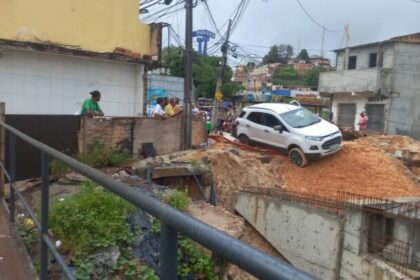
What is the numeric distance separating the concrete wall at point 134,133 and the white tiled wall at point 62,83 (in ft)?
7.09

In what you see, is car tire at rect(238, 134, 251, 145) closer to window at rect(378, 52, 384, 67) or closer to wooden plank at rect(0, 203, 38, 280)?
wooden plank at rect(0, 203, 38, 280)

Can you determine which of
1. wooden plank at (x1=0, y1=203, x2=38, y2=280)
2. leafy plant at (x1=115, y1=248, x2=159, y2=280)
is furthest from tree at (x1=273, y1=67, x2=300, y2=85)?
wooden plank at (x1=0, y1=203, x2=38, y2=280)

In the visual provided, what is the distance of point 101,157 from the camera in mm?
11312

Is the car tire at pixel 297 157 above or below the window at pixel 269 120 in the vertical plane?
below

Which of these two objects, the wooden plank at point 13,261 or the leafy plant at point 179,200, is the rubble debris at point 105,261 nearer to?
the wooden plank at point 13,261

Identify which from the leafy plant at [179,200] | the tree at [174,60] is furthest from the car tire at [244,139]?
the tree at [174,60]

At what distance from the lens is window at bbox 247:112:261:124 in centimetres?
1827

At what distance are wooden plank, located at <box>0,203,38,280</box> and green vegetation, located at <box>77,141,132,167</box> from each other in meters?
6.61

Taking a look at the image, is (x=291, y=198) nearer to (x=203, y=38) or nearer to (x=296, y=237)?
(x=296, y=237)

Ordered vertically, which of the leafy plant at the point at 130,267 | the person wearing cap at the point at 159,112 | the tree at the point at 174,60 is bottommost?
the leafy plant at the point at 130,267

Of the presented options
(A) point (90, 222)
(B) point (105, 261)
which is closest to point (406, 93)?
(A) point (90, 222)

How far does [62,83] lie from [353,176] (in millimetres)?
10514

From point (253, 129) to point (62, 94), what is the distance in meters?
7.78

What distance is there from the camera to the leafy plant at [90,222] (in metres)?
5.28
